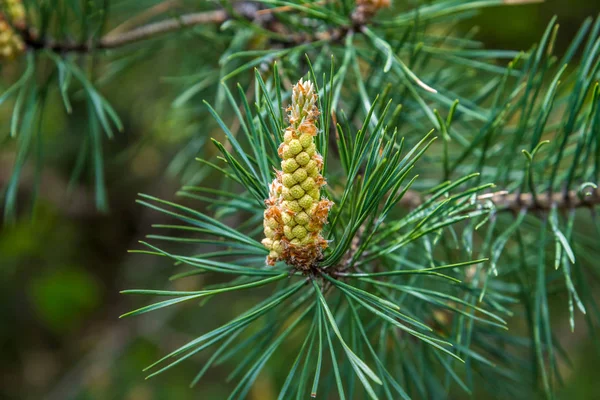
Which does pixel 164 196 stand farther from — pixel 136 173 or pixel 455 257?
pixel 455 257

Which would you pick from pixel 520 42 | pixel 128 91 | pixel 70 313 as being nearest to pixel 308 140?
pixel 128 91

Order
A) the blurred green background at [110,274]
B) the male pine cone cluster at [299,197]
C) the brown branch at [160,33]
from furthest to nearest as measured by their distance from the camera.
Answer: the blurred green background at [110,274]
the brown branch at [160,33]
the male pine cone cluster at [299,197]

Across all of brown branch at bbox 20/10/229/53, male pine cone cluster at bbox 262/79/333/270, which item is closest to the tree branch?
brown branch at bbox 20/10/229/53

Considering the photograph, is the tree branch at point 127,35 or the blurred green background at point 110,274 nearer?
the tree branch at point 127,35

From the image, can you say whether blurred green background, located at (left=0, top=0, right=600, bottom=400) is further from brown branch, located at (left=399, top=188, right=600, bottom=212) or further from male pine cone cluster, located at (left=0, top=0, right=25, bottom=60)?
brown branch, located at (left=399, top=188, right=600, bottom=212)

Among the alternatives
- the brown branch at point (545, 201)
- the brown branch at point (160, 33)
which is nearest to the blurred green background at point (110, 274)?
the brown branch at point (160, 33)

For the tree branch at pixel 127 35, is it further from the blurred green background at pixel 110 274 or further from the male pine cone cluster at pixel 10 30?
the blurred green background at pixel 110 274
